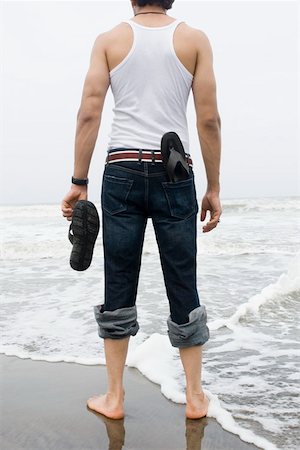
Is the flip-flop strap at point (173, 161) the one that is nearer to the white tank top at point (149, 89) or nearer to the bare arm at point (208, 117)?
the white tank top at point (149, 89)

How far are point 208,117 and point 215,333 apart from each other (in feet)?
7.86

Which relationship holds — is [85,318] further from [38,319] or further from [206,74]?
[206,74]

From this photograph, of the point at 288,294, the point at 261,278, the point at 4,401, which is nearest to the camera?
the point at 4,401

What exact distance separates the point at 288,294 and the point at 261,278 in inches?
56.0

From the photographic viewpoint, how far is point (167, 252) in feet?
8.20

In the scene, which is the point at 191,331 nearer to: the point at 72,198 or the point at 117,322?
the point at 117,322

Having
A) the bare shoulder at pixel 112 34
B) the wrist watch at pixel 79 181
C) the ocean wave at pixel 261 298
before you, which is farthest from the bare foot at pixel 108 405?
the ocean wave at pixel 261 298

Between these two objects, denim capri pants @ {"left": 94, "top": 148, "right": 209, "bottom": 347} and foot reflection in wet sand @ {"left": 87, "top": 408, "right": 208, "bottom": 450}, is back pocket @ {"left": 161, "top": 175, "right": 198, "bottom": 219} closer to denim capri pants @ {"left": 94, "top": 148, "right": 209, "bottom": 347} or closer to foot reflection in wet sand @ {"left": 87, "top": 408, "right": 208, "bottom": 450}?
denim capri pants @ {"left": 94, "top": 148, "right": 209, "bottom": 347}

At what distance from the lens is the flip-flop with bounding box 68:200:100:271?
2.45m

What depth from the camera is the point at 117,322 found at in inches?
100

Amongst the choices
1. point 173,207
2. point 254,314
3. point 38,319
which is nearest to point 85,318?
point 38,319

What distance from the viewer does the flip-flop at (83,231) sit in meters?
2.45

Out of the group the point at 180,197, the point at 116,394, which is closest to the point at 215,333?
the point at 116,394

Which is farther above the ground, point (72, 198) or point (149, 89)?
point (149, 89)
